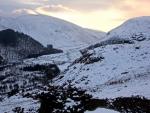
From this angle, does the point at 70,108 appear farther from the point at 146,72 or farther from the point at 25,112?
the point at 146,72

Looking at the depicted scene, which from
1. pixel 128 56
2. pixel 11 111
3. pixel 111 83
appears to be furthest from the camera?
pixel 128 56

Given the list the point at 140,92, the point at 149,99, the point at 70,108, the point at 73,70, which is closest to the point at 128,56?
the point at 73,70

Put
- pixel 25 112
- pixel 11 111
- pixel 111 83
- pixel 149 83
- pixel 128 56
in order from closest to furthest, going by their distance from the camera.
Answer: pixel 25 112 → pixel 11 111 → pixel 149 83 → pixel 111 83 → pixel 128 56

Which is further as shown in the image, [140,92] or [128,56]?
[128,56]

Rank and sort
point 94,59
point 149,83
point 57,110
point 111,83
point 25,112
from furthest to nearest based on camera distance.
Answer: point 94,59 < point 111,83 < point 149,83 < point 25,112 < point 57,110

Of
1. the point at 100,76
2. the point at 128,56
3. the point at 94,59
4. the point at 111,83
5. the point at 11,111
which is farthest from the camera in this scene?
the point at 94,59

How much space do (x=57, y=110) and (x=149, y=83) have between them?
31.8 metres

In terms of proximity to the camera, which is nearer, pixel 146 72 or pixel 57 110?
pixel 57 110

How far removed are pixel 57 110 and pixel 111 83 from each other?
42.3 metres

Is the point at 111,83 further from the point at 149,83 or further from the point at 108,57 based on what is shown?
the point at 108,57

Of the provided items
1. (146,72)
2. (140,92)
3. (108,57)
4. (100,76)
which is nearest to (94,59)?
(108,57)

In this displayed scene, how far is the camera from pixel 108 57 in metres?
124

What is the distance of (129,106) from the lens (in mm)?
56156

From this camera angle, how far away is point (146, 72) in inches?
3797
